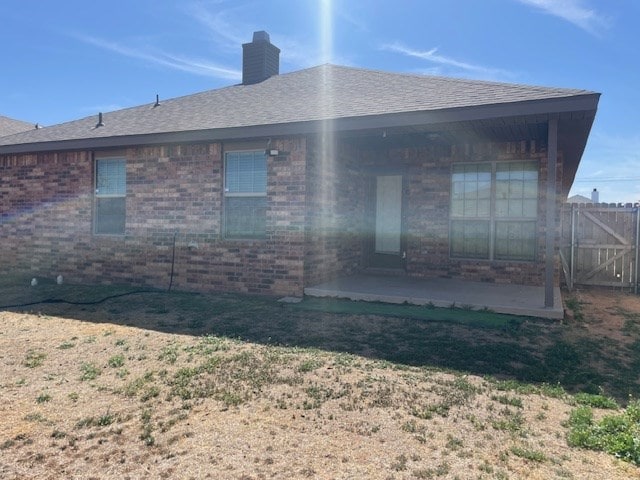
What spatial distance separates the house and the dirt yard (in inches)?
89.9

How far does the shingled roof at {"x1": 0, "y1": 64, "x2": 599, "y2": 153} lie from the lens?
6.61 metres

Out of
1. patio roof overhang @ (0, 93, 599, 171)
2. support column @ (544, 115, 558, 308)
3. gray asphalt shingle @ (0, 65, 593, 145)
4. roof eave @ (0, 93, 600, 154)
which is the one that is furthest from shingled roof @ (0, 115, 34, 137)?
support column @ (544, 115, 558, 308)

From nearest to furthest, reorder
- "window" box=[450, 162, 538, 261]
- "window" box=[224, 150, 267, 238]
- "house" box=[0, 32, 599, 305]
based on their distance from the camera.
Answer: "house" box=[0, 32, 599, 305]
"window" box=[224, 150, 267, 238]
"window" box=[450, 162, 538, 261]

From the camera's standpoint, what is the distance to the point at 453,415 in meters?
3.54

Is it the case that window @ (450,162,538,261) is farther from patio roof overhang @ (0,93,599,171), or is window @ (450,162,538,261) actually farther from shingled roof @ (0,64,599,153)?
shingled roof @ (0,64,599,153)

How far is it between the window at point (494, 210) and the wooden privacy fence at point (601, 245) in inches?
76.3

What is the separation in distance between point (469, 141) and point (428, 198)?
1.43 meters

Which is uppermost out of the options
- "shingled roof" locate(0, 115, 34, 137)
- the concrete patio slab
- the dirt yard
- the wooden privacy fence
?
"shingled roof" locate(0, 115, 34, 137)

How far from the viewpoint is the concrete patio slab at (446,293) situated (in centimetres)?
687

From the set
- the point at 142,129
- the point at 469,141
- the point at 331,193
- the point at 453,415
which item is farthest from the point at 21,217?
the point at 453,415

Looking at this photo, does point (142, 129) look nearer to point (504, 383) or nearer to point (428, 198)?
point (428, 198)

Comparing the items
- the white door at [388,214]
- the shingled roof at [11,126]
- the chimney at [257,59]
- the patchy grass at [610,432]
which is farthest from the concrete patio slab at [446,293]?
the shingled roof at [11,126]

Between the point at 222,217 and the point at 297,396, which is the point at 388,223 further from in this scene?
the point at 297,396

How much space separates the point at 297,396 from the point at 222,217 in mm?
5425
